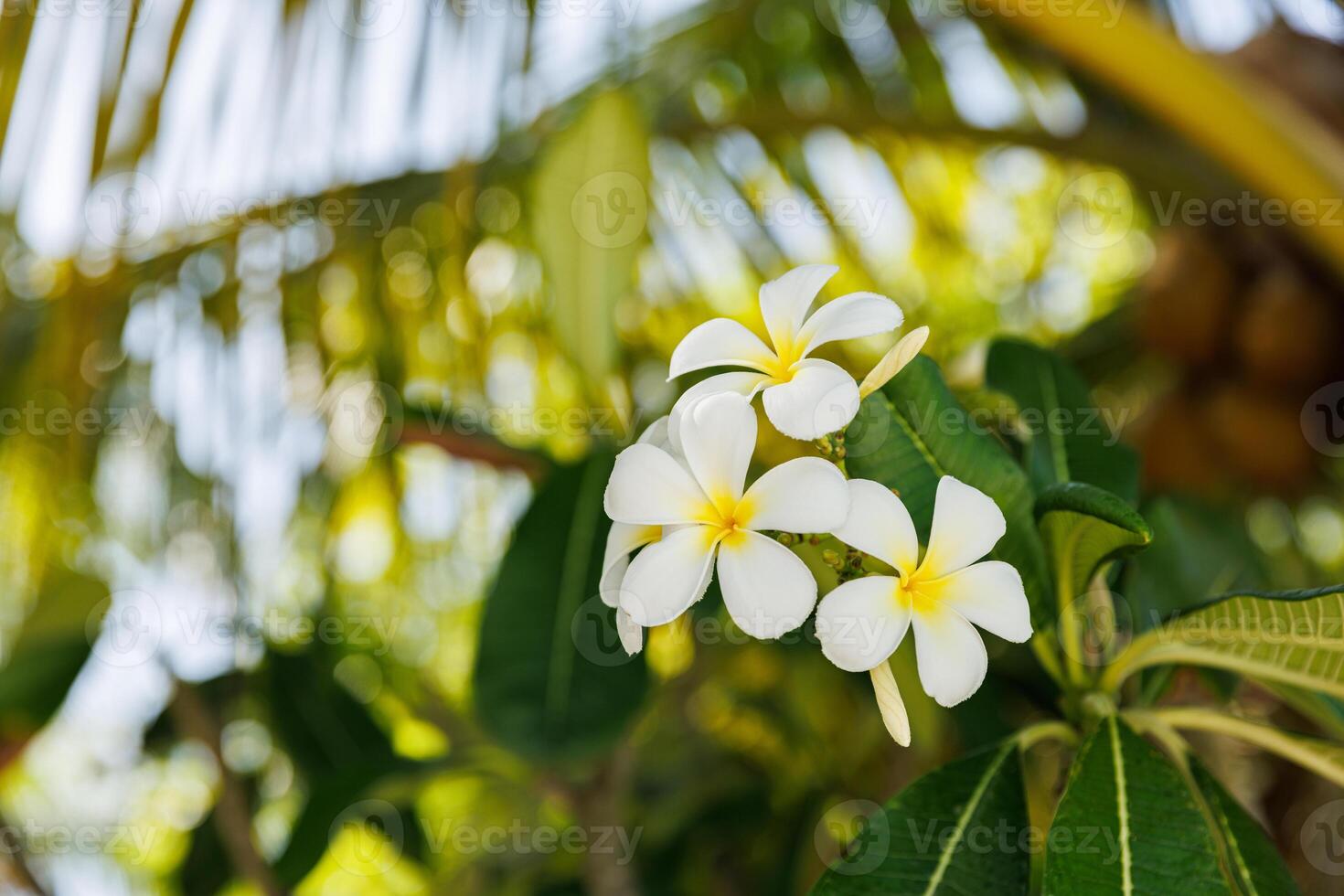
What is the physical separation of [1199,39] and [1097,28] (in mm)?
602

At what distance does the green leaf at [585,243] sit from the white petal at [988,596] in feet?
1.41

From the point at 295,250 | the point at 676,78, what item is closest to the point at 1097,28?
the point at 676,78

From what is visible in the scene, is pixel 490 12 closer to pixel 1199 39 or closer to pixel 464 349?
pixel 464 349

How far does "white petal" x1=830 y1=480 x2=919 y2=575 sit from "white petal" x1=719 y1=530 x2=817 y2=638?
0.03 metres

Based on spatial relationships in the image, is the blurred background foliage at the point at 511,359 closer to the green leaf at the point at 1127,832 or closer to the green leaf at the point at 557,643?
the green leaf at the point at 557,643

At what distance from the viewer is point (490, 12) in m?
0.95

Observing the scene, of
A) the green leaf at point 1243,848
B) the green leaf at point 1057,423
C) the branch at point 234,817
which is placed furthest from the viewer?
the branch at point 234,817

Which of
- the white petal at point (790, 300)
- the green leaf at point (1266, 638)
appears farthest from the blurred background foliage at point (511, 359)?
the white petal at point (790, 300)

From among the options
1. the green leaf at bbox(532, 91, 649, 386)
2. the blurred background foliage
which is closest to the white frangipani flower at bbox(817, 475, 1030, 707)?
the blurred background foliage

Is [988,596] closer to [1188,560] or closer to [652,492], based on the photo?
[652,492]

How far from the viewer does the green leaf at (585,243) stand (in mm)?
796

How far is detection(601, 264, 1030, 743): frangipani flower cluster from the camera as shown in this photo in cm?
39

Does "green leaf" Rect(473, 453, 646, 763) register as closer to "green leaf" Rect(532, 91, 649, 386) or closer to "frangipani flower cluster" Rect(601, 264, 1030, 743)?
"green leaf" Rect(532, 91, 649, 386)

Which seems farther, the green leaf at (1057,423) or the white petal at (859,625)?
the green leaf at (1057,423)
